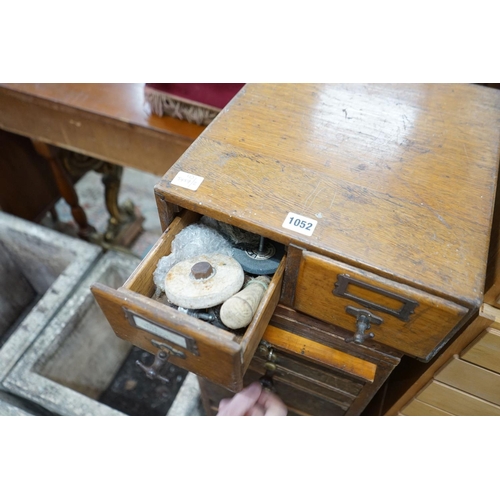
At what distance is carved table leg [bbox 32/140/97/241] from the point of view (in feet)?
5.02

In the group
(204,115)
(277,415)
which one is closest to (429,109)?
(204,115)

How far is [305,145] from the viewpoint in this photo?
0.72 metres

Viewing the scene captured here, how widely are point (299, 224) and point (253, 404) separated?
59cm

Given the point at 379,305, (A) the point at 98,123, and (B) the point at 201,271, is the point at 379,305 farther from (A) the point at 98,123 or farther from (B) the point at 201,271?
(A) the point at 98,123

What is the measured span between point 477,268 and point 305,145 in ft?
1.17

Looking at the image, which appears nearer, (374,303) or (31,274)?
(374,303)

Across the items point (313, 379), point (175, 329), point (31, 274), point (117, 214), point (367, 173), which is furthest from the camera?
point (117, 214)

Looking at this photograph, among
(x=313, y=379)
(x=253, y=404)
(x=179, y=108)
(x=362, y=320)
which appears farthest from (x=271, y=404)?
(x=179, y=108)

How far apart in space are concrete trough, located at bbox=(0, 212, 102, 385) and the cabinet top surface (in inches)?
34.5

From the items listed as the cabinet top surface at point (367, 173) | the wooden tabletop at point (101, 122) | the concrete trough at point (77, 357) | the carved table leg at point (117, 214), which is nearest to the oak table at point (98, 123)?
the wooden tabletop at point (101, 122)

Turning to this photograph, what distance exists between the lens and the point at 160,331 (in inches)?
23.3

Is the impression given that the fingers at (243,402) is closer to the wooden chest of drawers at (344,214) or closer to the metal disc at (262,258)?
the wooden chest of drawers at (344,214)

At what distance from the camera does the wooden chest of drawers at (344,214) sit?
566mm

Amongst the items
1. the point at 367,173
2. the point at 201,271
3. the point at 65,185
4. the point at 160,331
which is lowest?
the point at 160,331
